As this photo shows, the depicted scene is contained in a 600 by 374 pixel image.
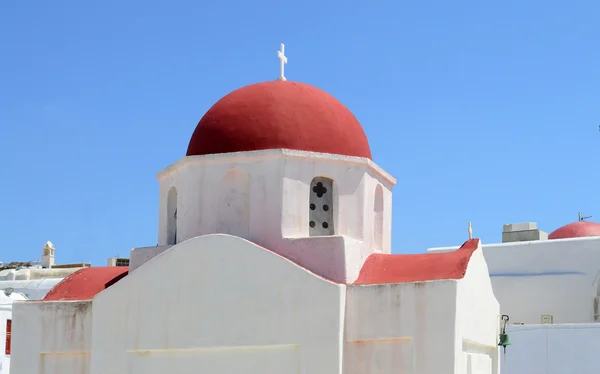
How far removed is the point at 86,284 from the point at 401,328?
531 centimetres

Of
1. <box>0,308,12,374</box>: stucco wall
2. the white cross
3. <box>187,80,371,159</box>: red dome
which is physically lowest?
<box>0,308,12,374</box>: stucco wall

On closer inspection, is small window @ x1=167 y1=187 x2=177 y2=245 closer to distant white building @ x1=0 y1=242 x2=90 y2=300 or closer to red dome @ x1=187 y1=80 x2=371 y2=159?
red dome @ x1=187 y1=80 x2=371 y2=159

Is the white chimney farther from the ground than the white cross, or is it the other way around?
the white cross

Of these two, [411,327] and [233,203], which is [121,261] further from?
[411,327]

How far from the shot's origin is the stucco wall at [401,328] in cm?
1285

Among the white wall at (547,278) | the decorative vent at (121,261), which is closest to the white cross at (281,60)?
the white wall at (547,278)

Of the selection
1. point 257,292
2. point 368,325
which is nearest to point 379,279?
point 368,325

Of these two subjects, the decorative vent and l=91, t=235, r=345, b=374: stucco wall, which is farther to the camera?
the decorative vent

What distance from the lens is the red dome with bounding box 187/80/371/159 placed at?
1500cm

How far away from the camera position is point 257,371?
1352 centimetres

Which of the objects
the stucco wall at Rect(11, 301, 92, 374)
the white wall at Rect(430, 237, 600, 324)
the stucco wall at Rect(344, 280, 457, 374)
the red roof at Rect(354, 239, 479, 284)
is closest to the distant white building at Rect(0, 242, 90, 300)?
the white wall at Rect(430, 237, 600, 324)

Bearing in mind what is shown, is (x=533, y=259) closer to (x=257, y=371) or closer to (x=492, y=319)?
(x=492, y=319)

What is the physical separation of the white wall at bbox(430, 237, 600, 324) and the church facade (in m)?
8.16

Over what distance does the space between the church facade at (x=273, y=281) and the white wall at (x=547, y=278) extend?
321 inches
